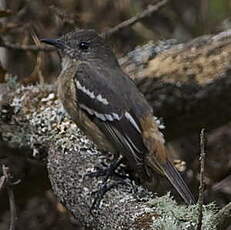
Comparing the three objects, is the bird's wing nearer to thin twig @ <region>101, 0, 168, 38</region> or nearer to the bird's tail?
the bird's tail

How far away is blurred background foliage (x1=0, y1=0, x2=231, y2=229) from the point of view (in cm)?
681

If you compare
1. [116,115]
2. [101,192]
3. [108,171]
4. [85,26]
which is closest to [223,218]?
[101,192]

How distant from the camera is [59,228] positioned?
6.96m

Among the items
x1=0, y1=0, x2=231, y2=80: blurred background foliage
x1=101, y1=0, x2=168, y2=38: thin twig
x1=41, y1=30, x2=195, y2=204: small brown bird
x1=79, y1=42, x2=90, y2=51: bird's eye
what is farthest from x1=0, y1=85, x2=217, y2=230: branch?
x1=0, y1=0, x2=231, y2=80: blurred background foliage

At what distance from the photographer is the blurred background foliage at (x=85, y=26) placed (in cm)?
681

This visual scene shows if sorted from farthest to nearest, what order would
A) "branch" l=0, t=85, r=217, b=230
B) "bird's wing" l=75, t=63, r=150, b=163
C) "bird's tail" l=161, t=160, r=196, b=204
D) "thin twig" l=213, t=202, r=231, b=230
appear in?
"bird's wing" l=75, t=63, r=150, b=163
"bird's tail" l=161, t=160, r=196, b=204
"branch" l=0, t=85, r=217, b=230
"thin twig" l=213, t=202, r=231, b=230

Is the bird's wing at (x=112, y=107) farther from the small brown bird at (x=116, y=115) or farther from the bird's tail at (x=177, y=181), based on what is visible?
the bird's tail at (x=177, y=181)

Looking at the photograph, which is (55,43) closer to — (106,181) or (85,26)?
(106,181)

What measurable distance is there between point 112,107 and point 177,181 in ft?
2.43

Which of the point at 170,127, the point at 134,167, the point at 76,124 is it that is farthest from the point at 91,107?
the point at 170,127

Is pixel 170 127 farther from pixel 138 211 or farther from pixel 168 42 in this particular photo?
pixel 138 211

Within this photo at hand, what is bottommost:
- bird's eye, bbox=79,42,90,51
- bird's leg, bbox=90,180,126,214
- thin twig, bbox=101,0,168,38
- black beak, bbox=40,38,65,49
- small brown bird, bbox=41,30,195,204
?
bird's leg, bbox=90,180,126,214

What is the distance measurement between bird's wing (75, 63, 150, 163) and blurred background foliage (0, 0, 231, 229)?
915 millimetres

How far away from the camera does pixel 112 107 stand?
17.6 ft
